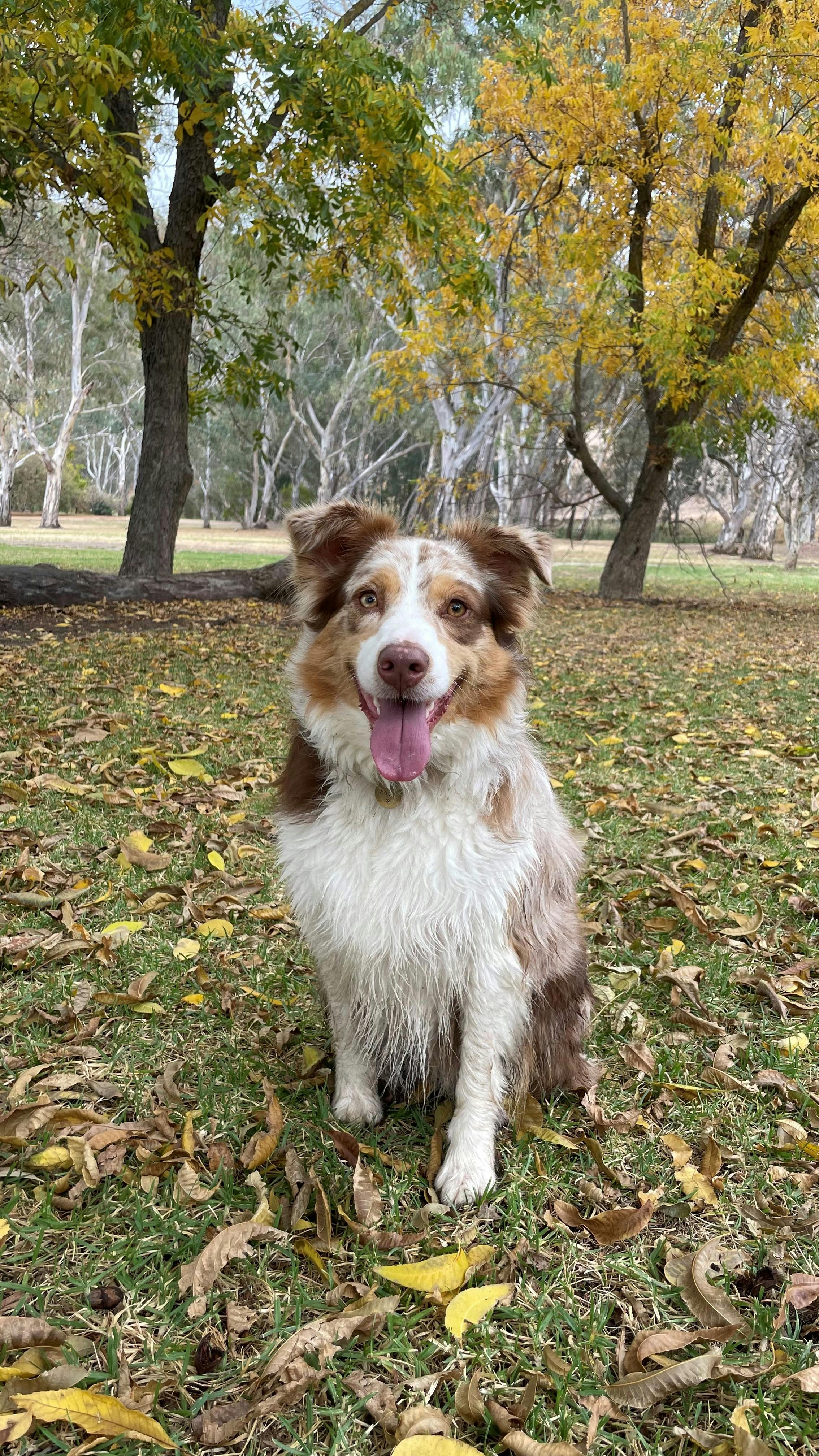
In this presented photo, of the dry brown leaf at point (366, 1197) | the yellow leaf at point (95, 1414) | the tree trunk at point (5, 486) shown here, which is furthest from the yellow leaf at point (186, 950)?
the tree trunk at point (5, 486)

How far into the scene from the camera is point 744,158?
1598 cm

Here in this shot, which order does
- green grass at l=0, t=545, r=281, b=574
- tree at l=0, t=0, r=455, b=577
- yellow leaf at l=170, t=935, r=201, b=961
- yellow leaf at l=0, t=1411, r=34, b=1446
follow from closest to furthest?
yellow leaf at l=0, t=1411, r=34, b=1446, yellow leaf at l=170, t=935, r=201, b=961, tree at l=0, t=0, r=455, b=577, green grass at l=0, t=545, r=281, b=574

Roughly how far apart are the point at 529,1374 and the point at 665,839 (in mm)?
3547

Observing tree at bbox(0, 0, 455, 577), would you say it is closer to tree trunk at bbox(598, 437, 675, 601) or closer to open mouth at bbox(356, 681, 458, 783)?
open mouth at bbox(356, 681, 458, 783)

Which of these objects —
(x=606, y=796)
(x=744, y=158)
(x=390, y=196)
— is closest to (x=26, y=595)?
(x=390, y=196)

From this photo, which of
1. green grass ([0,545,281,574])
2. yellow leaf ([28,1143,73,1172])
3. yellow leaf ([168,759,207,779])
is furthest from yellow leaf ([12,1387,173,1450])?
green grass ([0,545,281,574])

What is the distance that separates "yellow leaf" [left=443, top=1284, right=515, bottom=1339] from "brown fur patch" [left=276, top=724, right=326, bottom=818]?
1251mm

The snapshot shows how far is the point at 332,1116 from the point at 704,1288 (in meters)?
1.15

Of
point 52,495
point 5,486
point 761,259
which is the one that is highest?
point 761,259

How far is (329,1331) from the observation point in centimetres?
204

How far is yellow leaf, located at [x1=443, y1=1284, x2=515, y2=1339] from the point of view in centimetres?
207

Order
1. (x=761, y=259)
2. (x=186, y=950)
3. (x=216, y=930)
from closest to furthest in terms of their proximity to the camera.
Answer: (x=186, y=950) < (x=216, y=930) < (x=761, y=259)

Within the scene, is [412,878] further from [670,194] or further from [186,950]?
[670,194]

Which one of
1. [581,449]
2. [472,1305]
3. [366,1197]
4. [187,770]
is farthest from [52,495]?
[472,1305]
